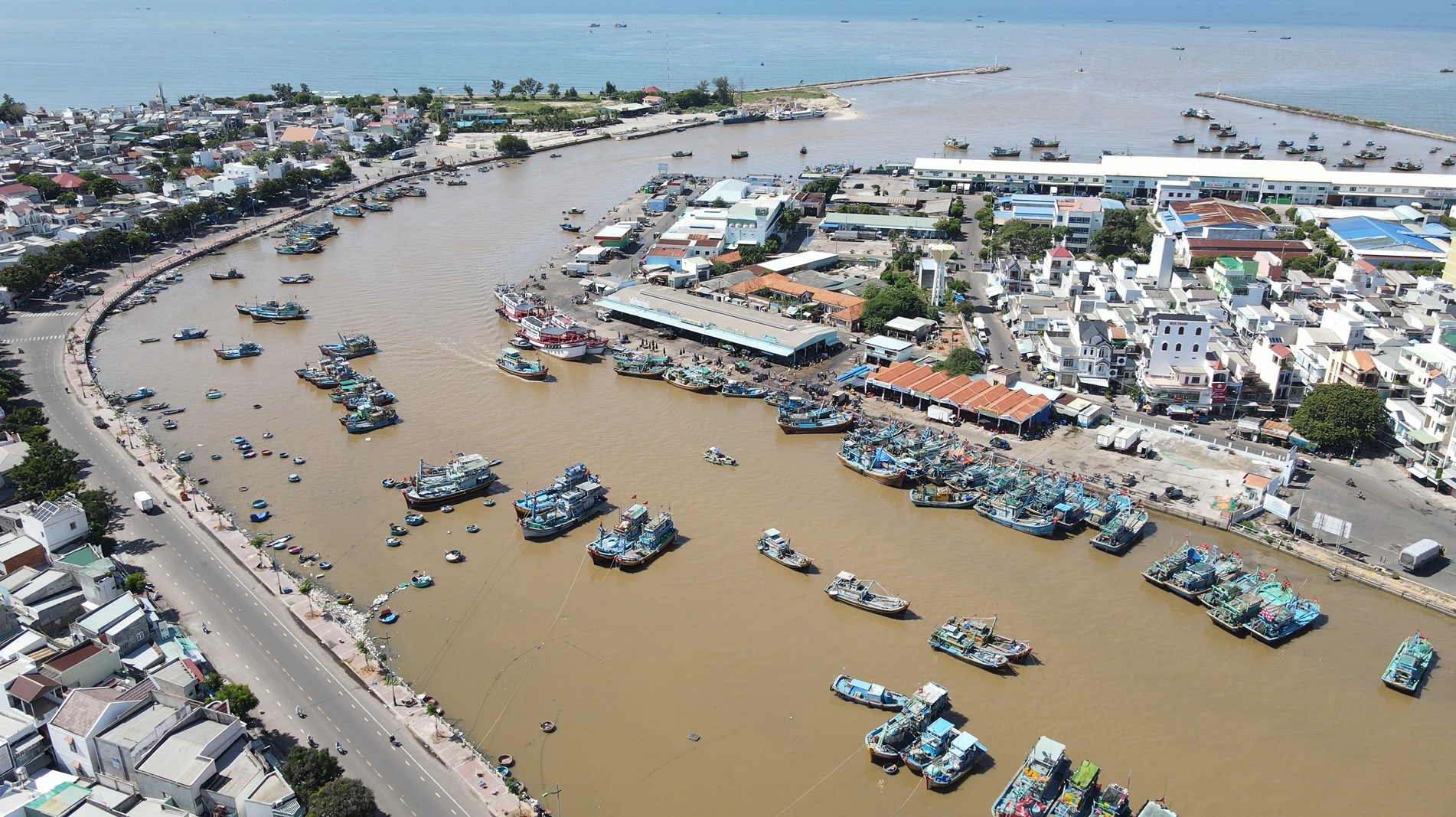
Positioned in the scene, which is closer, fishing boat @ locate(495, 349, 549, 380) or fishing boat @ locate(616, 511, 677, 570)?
fishing boat @ locate(616, 511, 677, 570)

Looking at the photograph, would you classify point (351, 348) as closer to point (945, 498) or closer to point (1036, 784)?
point (945, 498)

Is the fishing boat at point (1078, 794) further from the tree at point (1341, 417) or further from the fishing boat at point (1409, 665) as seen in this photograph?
the tree at point (1341, 417)

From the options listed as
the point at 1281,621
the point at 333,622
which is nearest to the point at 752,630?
the point at 333,622

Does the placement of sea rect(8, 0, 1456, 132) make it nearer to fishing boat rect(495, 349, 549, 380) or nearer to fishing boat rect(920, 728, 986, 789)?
fishing boat rect(495, 349, 549, 380)

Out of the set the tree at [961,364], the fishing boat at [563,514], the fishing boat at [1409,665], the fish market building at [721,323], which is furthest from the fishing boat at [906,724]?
the fish market building at [721,323]

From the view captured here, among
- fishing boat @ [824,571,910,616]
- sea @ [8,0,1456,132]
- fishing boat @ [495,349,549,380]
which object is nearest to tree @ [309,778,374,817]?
fishing boat @ [824,571,910,616]

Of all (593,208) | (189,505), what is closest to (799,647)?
(189,505)
